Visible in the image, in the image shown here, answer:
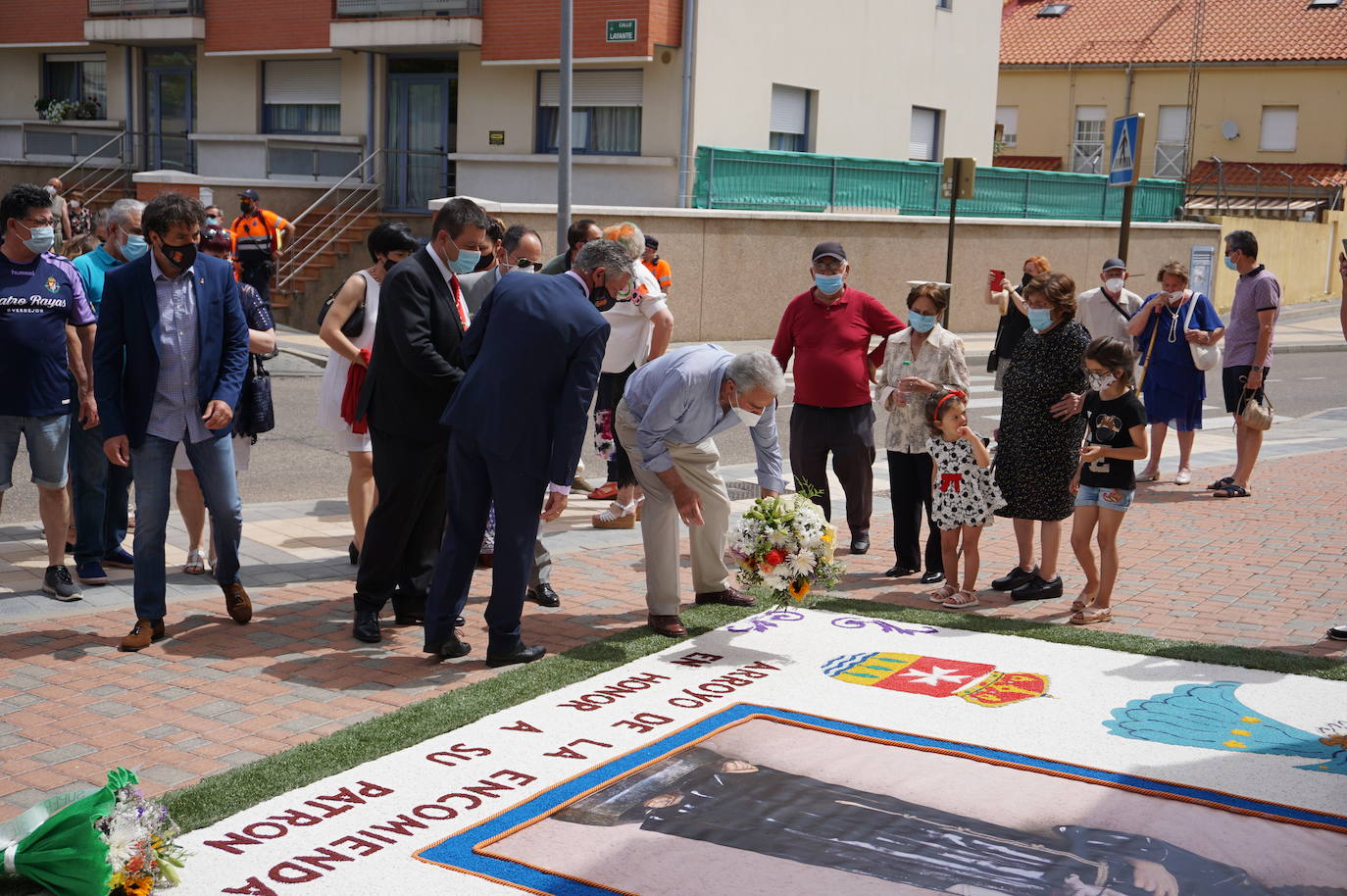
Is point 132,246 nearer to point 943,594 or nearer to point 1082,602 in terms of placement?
point 943,594

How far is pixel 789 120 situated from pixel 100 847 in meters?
23.5

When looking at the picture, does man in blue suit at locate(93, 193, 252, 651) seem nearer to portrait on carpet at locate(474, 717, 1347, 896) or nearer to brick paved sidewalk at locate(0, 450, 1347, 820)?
brick paved sidewalk at locate(0, 450, 1347, 820)

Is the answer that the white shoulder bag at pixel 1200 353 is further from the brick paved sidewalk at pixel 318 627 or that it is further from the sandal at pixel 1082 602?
the sandal at pixel 1082 602

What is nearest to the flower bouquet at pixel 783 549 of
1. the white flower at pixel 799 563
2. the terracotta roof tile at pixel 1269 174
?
the white flower at pixel 799 563

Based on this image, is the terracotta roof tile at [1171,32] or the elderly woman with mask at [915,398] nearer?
the elderly woman with mask at [915,398]

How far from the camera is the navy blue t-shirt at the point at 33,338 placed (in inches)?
279

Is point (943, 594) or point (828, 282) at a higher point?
point (828, 282)

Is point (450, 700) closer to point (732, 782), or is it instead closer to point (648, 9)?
point (732, 782)

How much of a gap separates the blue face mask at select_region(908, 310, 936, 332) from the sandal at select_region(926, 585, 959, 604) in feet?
4.92

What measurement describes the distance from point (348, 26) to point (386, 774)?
76.2 ft

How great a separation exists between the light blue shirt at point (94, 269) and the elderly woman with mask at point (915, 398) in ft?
14.6

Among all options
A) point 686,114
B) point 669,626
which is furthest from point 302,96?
point 669,626

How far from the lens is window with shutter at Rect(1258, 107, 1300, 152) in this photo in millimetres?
40719

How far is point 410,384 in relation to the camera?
6.67m
